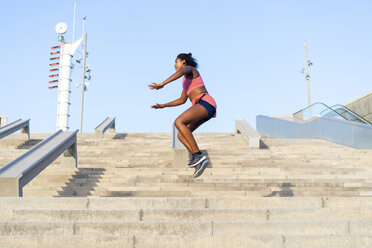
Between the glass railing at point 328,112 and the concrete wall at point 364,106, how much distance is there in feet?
12.5

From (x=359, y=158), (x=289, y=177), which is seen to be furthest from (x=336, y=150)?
(x=289, y=177)

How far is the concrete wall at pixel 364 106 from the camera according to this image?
2047cm

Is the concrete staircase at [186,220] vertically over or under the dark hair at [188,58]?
under

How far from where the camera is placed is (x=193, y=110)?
5828 millimetres

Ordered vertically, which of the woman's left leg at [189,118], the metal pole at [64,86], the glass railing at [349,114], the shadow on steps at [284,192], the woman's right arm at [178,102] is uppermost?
the metal pole at [64,86]

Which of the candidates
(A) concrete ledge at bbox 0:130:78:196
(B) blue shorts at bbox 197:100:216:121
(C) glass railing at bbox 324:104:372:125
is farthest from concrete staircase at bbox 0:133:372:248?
(C) glass railing at bbox 324:104:372:125

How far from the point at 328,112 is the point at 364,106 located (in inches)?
212

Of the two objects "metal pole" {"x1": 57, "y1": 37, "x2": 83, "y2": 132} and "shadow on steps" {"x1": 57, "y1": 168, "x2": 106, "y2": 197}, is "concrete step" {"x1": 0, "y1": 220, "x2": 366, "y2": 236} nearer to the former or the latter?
"shadow on steps" {"x1": 57, "y1": 168, "x2": 106, "y2": 197}

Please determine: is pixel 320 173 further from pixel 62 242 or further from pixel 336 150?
pixel 62 242

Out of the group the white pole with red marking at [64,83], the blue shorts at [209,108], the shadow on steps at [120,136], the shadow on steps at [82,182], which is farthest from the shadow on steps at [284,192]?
the white pole with red marking at [64,83]

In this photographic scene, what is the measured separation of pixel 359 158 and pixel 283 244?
7408 mm

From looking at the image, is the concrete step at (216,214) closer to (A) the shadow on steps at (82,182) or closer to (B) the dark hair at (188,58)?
(B) the dark hair at (188,58)

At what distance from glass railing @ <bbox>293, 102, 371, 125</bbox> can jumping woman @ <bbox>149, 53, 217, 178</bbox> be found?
10.9m

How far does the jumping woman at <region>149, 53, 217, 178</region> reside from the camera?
5.82m
